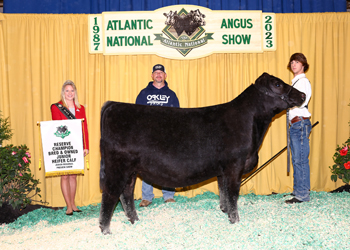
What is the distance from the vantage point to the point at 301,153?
12.4ft

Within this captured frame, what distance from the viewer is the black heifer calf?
272 cm

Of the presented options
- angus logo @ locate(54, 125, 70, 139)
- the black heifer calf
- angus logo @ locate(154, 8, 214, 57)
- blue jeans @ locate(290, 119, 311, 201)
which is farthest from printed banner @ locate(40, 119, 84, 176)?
blue jeans @ locate(290, 119, 311, 201)

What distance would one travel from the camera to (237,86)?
468cm

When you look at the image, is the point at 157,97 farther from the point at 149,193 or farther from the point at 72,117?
the point at 149,193

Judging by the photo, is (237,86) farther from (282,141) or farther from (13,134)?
(13,134)

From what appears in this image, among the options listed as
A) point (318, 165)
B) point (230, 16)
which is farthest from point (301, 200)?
point (230, 16)

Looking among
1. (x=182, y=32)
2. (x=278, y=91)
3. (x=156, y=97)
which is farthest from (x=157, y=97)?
(x=278, y=91)

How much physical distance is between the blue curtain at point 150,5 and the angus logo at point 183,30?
0.31m

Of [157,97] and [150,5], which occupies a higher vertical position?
[150,5]

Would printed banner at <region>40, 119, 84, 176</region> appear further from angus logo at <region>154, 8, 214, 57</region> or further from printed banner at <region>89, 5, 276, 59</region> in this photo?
angus logo at <region>154, 8, 214, 57</region>

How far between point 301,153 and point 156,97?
2159mm

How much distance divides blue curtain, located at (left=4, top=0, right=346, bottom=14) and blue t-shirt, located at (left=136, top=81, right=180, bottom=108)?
1.44m

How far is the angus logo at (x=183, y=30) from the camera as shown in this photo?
4492 mm

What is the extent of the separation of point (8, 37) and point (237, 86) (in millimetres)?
3725
